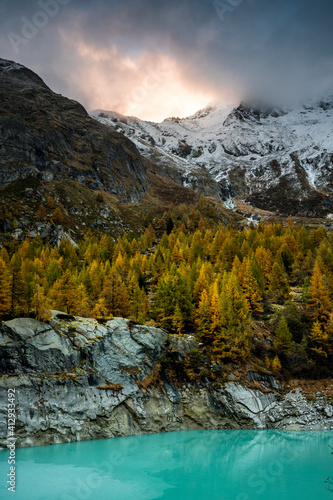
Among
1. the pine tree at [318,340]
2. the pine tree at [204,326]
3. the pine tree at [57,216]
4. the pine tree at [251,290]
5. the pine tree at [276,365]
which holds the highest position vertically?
the pine tree at [57,216]

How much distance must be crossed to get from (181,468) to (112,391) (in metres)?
13.8

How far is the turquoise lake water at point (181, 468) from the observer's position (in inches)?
878

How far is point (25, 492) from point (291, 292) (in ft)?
183

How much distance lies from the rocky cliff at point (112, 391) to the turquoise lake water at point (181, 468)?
77.6 inches

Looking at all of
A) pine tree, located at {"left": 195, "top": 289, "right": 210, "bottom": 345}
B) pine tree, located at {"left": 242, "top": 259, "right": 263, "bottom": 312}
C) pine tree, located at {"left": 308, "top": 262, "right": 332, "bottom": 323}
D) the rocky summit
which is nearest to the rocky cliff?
pine tree, located at {"left": 195, "top": 289, "right": 210, "bottom": 345}

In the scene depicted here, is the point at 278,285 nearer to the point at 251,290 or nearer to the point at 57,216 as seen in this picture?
the point at 251,290

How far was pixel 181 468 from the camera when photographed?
27.8 m

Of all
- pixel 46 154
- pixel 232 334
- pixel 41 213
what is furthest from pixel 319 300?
pixel 46 154

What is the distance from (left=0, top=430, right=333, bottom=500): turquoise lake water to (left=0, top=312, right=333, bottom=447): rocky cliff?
77.6 inches

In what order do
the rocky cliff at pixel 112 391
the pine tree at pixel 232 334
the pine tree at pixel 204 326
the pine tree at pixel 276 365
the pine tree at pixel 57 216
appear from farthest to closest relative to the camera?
the pine tree at pixel 57 216
the pine tree at pixel 204 326
the pine tree at pixel 276 365
the pine tree at pixel 232 334
the rocky cliff at pixel 112 391

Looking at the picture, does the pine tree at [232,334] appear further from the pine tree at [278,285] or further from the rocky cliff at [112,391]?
the pine tree at [278,285]

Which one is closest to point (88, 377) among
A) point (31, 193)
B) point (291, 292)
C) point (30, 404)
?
point (30, 404)

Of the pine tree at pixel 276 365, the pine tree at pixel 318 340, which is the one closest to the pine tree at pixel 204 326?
the pine tree at pixel 276 365

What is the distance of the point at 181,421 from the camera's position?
1569 inches
